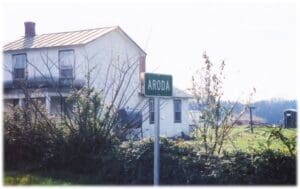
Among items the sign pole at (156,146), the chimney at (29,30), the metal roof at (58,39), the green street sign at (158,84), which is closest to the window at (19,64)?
the metal roof at (58,39)

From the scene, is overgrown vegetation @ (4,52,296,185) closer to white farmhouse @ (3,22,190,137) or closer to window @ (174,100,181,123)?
white farmhouse @ (3,22,190,137)

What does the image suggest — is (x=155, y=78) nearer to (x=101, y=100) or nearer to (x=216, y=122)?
(x=216, y=122)

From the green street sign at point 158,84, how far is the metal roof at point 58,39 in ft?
54.5

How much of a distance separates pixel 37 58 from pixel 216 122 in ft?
51.2

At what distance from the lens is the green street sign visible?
6.73 meters

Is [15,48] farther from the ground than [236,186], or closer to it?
farther from the ground

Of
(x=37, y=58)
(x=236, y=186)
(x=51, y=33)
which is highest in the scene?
(x=51, y=33)

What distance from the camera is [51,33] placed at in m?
26.1

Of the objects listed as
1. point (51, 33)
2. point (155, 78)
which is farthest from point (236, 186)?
point (51, 33)

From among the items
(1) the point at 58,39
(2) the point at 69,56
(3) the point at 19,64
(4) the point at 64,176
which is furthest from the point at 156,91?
(3) the point at 19,64

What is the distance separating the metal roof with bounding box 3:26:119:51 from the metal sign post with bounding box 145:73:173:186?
16.6m

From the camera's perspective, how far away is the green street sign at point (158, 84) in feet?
22.1

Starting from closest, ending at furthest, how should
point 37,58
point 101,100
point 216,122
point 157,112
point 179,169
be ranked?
point 157,112 < point 179,169 < point 216,122 < point 101,100 < point 37,58

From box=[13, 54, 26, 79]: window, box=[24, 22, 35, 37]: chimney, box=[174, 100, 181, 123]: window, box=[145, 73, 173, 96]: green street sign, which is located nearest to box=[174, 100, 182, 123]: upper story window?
box=[174, 100, 181, 123]: window
